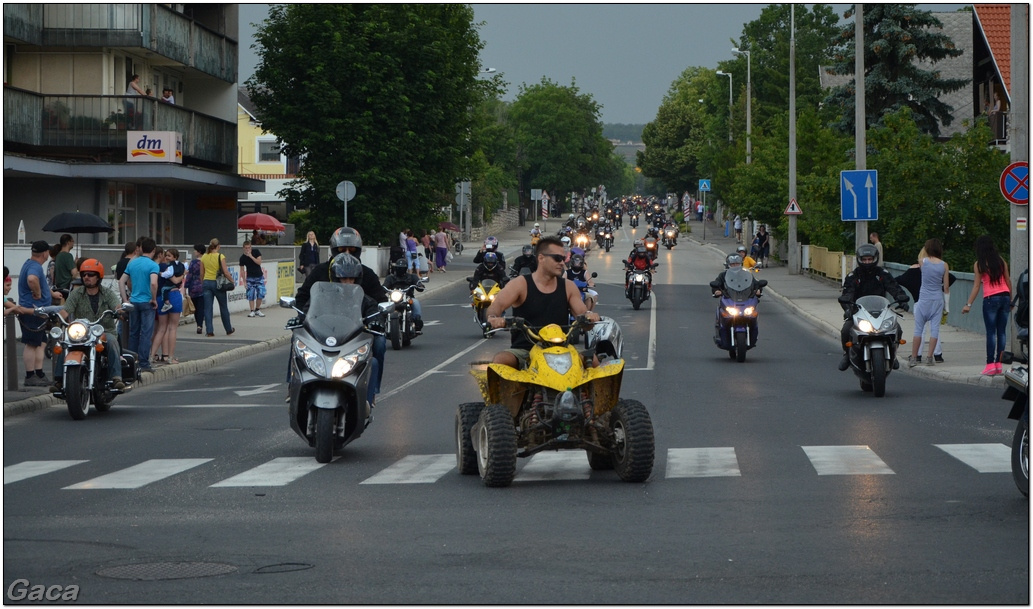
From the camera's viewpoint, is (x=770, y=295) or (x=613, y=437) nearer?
(x=613, y=437)

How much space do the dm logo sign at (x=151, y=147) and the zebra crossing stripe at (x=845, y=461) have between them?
93.4 ft

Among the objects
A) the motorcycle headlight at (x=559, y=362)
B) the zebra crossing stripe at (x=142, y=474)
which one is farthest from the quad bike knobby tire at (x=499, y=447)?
the zebra crossing stripe at (x=142, y=474)

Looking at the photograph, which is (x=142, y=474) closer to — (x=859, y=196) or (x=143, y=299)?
(x=143, y=299)

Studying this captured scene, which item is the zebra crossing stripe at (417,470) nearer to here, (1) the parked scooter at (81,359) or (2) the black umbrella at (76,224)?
(1) the parked scooter at (81,359)

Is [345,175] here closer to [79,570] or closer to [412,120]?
[412,120]

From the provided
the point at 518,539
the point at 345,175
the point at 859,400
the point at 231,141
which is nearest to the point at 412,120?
the point at 345,175

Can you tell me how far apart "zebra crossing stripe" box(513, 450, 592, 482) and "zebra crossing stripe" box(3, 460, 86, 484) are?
149 inches

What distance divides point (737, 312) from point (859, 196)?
7836 mm

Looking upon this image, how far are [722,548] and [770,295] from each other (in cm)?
3731

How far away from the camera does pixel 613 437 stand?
10.8m

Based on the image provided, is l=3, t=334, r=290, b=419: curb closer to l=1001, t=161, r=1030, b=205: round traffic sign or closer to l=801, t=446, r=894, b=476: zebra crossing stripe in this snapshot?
l=801, t=446, r=894, b=476: zebra crossing stripe

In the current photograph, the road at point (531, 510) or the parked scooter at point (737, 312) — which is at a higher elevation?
the parked scooter at point (737, 312)

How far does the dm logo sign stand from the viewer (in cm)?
3822

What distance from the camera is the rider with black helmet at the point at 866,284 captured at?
1812 centimetres
